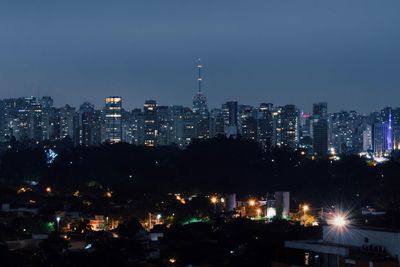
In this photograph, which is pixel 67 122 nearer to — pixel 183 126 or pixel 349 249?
pixel 183 126

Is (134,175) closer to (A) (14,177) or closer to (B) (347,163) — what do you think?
(A) (14,177)

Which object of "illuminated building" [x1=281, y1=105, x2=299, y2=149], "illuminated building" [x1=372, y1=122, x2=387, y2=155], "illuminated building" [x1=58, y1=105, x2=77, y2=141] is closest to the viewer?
"illuminated building" [x1=281, y1=105, x2=299, y2=149]

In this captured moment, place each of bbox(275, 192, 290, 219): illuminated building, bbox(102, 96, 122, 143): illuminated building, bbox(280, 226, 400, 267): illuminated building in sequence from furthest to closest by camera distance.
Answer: bbox(102, 96, 122, 143): illuminated building < bbox(275, 192, 290, 219): illuminated building < bbox(280, 226, 400, 267): illuminated building

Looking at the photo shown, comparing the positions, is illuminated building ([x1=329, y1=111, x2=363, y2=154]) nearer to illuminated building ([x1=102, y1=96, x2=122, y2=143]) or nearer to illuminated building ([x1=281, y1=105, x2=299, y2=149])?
illuminated building ([x1=281, y1=105, x2=299, y2=149])

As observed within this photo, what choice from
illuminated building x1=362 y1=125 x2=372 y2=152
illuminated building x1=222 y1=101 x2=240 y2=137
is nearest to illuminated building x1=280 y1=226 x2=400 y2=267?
illuminated building x1=222 y1=101 x2=240 y2=137

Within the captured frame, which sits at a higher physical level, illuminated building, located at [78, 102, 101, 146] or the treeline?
illuminated building, located at [78, 102, 101, 146]

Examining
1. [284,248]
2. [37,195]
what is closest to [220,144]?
[37,195]

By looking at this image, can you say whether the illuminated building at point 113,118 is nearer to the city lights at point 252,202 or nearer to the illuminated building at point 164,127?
the illuminated building at point 164,127

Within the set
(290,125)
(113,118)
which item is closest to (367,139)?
(290,125)
